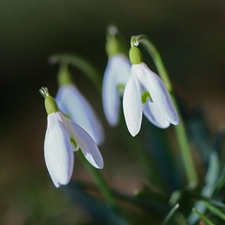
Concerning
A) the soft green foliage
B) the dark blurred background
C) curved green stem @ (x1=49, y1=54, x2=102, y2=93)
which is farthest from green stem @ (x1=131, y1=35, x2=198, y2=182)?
the dark blurred background

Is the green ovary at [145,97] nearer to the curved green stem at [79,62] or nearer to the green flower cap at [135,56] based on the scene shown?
the green flower cap at [135,56]

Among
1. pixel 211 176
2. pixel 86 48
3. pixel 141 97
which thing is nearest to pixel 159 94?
pixel 141 97

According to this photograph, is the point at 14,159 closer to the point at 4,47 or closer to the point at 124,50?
the point at 4,47

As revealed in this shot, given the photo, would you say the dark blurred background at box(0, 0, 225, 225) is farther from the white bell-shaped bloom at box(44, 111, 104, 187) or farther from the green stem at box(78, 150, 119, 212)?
the white bell-shaped bloom at box(44, 111, 104, 187)

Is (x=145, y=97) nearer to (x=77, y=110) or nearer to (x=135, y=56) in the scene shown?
(x=135, y=56)

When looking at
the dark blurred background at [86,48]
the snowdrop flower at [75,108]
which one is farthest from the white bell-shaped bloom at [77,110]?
the dark blurred background at [86,48]

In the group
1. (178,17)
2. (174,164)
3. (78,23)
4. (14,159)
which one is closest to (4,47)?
(78,23)
